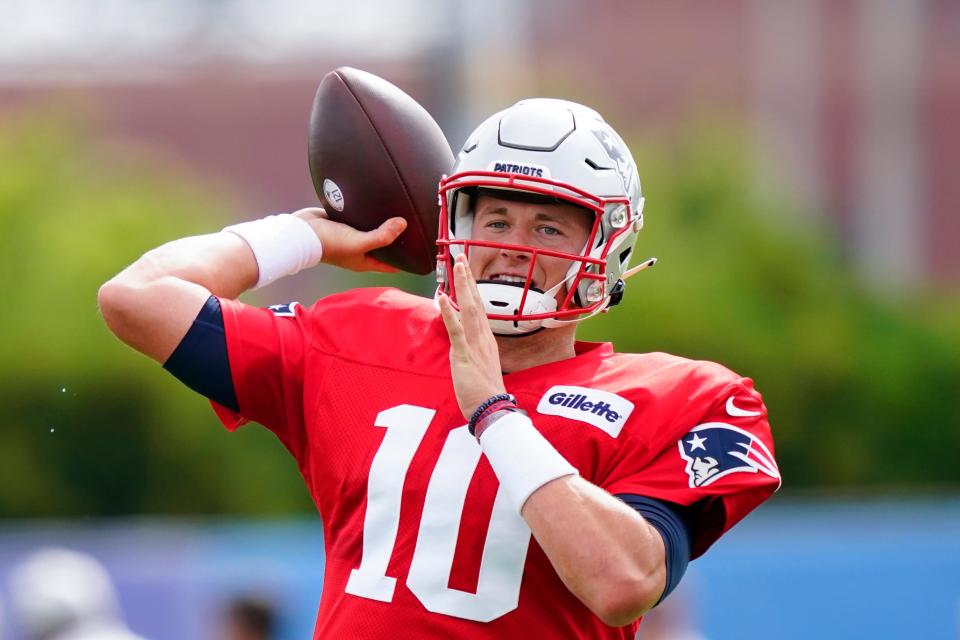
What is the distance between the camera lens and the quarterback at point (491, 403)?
263 cm

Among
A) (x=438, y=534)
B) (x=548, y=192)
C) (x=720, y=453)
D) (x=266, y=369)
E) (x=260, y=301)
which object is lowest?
(x=260, y=301)

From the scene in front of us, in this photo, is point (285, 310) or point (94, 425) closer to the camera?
point (285, 310)

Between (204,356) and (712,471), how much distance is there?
3.19 feet

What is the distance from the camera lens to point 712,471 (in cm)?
270

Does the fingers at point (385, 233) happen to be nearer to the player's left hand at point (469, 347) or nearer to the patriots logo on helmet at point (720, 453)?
the player's left hand at point (469, 347)

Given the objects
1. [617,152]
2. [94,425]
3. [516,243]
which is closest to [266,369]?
[516,243]

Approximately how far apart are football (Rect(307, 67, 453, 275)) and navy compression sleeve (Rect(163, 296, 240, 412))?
451mm

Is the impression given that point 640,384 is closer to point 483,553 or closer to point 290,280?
point 483,553

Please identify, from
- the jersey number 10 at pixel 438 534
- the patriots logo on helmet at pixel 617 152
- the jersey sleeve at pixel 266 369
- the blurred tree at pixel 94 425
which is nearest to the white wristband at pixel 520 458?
the jersey number 10 at pixel 438 534

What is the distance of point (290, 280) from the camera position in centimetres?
2225

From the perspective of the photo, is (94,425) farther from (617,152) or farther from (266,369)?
(617,152)

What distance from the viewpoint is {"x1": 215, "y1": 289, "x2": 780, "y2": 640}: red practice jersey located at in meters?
2.68

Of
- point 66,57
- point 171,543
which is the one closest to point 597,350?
point 171,543

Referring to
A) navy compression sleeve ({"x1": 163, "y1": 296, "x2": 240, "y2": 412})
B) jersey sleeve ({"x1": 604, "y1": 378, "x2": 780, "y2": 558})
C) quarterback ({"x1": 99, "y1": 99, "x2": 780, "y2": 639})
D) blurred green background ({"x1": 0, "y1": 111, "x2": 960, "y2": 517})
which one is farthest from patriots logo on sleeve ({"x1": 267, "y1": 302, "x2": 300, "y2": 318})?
blurred green background ({"x1": 0, "y1": 111, "x2": 960, "y2": 517})
